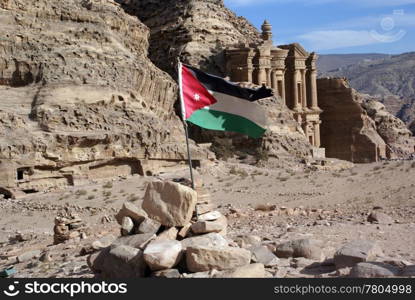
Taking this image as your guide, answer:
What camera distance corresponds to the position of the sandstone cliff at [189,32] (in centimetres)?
3884

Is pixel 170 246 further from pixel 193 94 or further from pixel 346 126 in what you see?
pixel 346 126

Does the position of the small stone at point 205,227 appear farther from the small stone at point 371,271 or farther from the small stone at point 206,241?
the small stone at point 371,271

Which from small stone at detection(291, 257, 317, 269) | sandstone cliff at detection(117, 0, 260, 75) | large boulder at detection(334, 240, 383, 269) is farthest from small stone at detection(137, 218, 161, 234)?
sandstone cliff at detection(117, 0, 260, 75)

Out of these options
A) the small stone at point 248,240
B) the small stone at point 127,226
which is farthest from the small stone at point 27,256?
the small stone at point 248,240

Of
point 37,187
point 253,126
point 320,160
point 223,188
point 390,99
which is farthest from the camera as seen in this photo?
point 390,99

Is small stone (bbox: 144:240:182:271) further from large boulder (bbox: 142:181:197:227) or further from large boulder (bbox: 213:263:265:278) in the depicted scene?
large boulder (bbox: 142:181:197:227)

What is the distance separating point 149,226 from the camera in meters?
8.21

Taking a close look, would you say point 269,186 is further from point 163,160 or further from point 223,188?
point 163,160

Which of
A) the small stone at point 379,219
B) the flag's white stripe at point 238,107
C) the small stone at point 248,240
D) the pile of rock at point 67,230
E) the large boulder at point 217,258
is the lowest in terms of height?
the pile of rock at point 67,230

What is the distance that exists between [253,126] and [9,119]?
1250 cm

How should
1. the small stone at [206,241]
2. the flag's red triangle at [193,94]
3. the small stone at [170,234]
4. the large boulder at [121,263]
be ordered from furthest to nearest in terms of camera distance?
the flag's red triangle at [193,94] < the small stone at [170,234] < the small stone at [206,241] < the large boulder at [121,263]

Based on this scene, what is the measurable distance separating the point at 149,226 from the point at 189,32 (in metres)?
33.0

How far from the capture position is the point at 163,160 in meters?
24.0

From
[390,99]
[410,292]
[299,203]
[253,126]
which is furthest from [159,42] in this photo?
[390,99]
